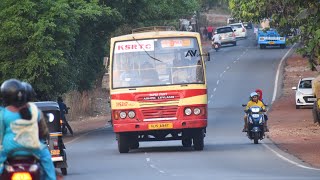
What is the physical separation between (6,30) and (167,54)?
1175 centimetres

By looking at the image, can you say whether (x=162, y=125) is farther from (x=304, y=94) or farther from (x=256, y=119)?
(x=304, y=94)

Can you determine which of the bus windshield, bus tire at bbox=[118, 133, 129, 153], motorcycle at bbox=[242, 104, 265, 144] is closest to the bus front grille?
the bus windshield

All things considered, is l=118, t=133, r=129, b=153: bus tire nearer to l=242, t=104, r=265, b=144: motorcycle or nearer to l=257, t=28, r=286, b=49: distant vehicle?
l=242, t=104, r=265, b=144: motorcycle

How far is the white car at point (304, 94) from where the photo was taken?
167ft

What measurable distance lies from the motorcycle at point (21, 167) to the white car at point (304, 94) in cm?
4131

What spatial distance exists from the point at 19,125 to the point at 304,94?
42.0 meters

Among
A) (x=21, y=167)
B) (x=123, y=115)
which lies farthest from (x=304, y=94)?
(x=21, y=167)

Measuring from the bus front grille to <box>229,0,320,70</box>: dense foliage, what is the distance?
4025 millimetres

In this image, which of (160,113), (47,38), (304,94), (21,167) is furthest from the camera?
(304,94)

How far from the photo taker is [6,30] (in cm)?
3734

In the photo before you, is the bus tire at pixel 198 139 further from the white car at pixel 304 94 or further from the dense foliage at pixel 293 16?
the white car at pixel 304 94

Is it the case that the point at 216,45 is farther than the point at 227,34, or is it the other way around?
the point at 227,34

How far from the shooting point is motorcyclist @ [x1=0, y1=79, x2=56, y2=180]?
1024cm

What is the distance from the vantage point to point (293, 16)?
3719 cm
